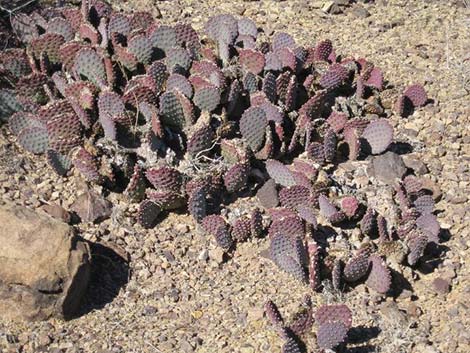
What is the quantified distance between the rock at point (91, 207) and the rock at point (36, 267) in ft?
1.66

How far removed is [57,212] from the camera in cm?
482

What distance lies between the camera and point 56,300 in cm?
427

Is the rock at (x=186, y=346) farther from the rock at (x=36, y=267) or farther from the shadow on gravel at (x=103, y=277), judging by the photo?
the rock at (x=36, y=267)

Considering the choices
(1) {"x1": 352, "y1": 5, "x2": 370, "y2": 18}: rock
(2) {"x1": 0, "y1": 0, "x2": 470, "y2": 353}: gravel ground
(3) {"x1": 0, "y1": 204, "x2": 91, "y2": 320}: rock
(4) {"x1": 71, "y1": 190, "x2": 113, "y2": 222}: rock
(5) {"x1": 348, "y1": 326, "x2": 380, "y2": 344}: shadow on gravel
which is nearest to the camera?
(3) {"x1": 0, "y1": 204, "x2": 91, "y2": 320}: rock

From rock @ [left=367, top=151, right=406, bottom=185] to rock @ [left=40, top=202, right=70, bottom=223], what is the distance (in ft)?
6.11

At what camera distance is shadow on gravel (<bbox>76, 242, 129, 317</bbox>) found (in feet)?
14.7

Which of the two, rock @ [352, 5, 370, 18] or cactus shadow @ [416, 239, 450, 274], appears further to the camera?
rock @ [352, 5, 370, 18]

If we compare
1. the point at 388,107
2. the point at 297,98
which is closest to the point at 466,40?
the point at 388,107

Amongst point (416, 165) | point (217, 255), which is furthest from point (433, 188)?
point (217, 255)

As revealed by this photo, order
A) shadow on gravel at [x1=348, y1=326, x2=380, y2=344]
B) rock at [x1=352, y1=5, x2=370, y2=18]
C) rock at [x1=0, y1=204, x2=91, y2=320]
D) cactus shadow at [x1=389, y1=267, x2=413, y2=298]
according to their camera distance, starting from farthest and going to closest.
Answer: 1. rock at [x1=352, y1=5, x2=370, y2=18]
2. cactus shadow at [x1=389, y1=267, x2=413, y2=298]
3. shadow on gravel at [x1=348, y1=326, x2=380, y2=344]
4. rock at [x1=0, y1=204, x2=91, y2=320]

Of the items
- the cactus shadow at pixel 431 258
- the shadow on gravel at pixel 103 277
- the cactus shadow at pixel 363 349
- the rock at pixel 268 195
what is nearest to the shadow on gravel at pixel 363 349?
the cactus shadow at pixel 363 349

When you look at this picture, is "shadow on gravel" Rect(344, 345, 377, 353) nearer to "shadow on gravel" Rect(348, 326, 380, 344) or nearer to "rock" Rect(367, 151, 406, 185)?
"shadow on gravel" Rect(348, 326, 380, 344)

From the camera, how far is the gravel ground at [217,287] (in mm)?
4336

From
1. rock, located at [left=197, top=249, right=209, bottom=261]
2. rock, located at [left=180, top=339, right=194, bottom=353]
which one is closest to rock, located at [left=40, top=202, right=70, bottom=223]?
rock, located at [left=197, top=249, right=209, bottom=261]
